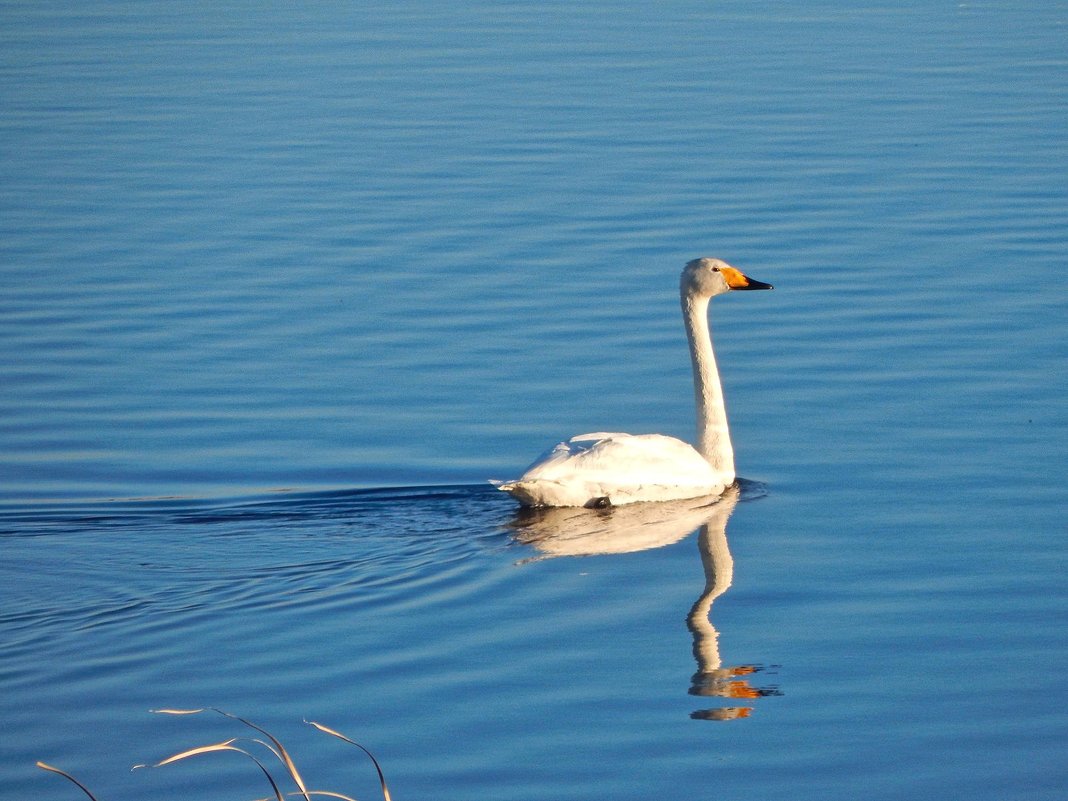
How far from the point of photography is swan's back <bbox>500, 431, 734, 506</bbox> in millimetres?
10383

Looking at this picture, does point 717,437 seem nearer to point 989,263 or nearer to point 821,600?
point 821,600

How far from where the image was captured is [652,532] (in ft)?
34.0

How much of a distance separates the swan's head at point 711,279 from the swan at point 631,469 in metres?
0.79

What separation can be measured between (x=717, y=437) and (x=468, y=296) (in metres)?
→ 4.31

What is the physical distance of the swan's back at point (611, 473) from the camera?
10383mm

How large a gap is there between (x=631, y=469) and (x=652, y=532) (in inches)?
17.4

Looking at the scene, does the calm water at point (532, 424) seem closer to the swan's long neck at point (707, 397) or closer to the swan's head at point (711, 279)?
the swan's long neck at point (707, 397)

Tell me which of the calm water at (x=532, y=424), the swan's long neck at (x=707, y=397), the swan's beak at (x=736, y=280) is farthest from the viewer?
the swan's beak at (x=736, y=280)

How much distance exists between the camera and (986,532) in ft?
32.8

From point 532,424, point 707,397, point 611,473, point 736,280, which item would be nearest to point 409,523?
point 611,473

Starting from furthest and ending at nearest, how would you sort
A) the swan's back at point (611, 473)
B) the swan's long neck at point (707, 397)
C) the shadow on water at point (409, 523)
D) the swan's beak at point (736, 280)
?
the swan's beak at point (736, 280) < the swan's long neck at point (707, 397) < the swan's back at point (611, 473) < the shadow on water at point (409, 523)

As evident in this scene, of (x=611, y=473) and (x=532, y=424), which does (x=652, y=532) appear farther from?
(x=532, y=424)

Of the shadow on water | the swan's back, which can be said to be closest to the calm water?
the shadow on water

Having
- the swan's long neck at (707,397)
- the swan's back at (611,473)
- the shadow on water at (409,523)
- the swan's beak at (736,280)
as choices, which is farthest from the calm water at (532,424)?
the swan's beak at (736,280)
